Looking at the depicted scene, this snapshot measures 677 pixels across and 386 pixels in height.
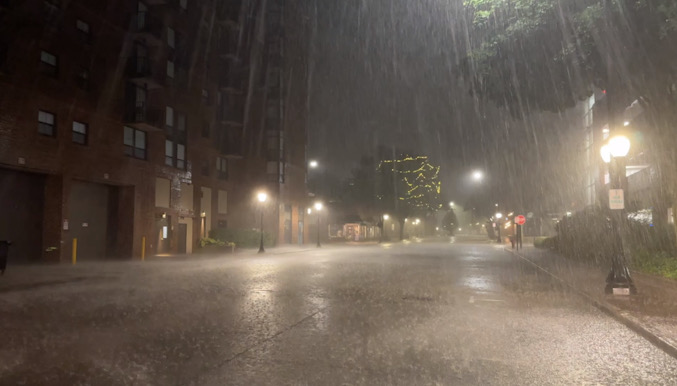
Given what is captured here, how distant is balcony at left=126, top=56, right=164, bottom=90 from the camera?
27.6 meters

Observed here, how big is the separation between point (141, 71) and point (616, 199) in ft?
76.4

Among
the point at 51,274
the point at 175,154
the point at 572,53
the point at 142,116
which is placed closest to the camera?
the point at 572,53

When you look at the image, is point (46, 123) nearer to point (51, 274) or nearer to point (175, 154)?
point (51, 274)

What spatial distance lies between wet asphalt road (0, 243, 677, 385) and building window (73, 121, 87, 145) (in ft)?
40.3

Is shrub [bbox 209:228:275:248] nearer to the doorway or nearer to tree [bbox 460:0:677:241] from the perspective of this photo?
the doorway

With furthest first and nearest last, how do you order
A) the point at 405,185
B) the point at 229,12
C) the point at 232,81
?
the point at 405,185 < the point at 232,81 < the point at 229,12

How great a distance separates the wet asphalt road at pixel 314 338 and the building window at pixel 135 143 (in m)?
15.2

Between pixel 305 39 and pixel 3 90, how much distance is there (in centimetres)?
3614

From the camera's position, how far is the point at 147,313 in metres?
9.73

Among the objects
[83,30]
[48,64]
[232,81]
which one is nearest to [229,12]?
[232,81]

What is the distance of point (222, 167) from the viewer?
40.7 metres

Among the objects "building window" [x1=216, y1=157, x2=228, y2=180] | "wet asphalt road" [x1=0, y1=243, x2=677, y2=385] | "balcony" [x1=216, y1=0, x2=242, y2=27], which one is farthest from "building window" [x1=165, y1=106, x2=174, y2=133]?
"wet asphalt road" [x1=0, y1=243, x2=677, y2=385]

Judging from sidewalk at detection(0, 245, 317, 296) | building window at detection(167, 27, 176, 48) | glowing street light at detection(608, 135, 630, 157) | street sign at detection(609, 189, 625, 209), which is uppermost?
building window at detection(167, 27, 176, 48)

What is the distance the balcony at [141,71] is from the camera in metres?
27.6
